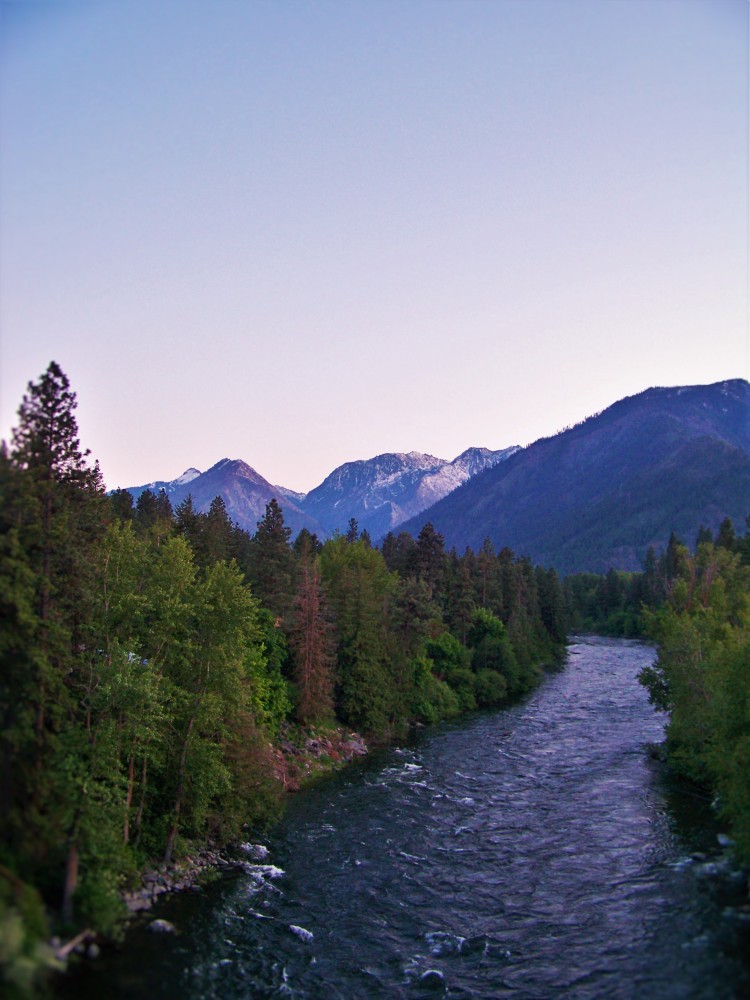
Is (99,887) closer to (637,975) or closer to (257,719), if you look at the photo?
(637,975)

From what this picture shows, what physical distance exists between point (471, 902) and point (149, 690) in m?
18.7

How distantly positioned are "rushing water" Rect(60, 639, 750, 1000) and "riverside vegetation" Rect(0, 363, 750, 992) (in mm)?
3310

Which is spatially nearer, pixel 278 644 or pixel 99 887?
pixel 99 887

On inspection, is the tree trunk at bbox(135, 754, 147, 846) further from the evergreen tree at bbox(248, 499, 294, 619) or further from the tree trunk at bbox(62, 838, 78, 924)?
the evergreen tree at bbox(248, 499, 294, 619)

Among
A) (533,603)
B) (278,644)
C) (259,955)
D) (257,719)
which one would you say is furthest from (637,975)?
(533,603)

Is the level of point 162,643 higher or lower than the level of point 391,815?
higher

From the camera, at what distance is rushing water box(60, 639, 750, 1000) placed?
2720 cm

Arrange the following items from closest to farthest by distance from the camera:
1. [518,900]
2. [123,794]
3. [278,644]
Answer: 1. [123,794]
2. [518,900]
3. [278,644]

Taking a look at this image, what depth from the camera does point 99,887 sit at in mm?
26641

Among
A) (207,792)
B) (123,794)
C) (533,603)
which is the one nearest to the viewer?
(123,794)

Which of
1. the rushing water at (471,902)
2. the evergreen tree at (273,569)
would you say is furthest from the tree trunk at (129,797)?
the evergreen tree at (273,569)

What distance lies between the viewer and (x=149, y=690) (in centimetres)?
3347

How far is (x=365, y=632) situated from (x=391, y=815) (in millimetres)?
26182

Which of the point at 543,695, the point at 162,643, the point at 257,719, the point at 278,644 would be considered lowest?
the point at 543,695
